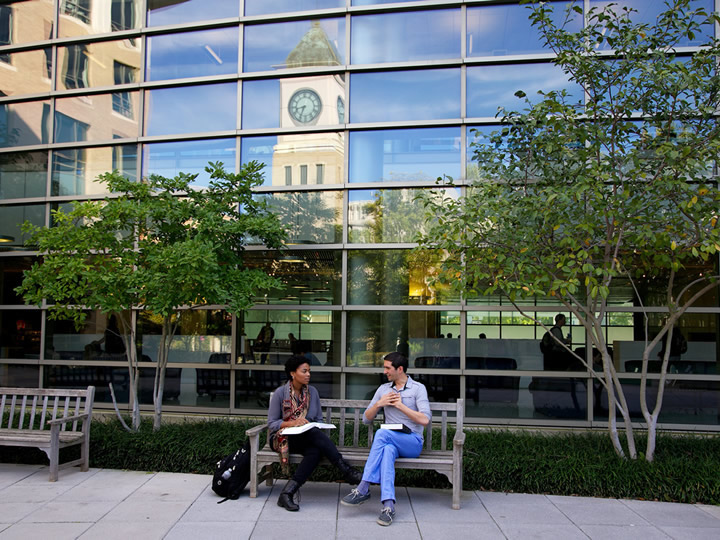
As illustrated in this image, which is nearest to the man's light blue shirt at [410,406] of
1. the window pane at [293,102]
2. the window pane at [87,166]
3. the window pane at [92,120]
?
the window pane at [293,102]

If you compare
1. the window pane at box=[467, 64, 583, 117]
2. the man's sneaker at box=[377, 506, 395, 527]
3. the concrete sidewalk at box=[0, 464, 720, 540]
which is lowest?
the concrete sidewalk at box=[0, 464, 720, 540]

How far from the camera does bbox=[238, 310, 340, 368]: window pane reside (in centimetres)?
900

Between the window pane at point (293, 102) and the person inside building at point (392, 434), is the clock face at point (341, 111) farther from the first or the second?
the person inside building at point (392, 434)

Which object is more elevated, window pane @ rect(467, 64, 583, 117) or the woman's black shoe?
window pane @ rect(467, 64, 583, 117)

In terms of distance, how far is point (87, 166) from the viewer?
10.0 metres

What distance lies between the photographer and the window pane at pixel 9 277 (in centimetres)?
1012

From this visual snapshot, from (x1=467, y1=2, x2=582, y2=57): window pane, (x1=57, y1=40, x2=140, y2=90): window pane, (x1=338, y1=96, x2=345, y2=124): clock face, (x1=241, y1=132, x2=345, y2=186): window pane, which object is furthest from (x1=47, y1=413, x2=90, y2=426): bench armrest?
(x1=467, y1=2, x2=582, y2=57): window pane

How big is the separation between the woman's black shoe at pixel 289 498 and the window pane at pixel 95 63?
7.45 metres

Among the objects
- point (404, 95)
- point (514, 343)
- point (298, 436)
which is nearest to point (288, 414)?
point (298, 436)

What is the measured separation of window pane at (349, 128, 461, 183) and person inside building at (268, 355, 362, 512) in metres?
3.84

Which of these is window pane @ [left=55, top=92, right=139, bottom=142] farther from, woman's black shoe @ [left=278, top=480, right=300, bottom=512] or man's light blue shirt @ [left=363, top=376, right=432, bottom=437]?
woman's black shoe @ [left=278, top=480, right=300, bottom=512]

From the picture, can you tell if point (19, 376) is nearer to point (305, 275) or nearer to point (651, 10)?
point (305, 275)

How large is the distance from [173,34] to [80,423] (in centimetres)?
632

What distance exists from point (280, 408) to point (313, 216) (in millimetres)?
3688
